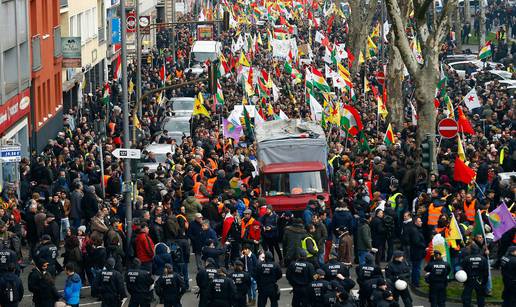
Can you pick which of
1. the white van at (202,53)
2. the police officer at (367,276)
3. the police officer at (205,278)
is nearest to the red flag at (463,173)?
the police officer at (367,276)

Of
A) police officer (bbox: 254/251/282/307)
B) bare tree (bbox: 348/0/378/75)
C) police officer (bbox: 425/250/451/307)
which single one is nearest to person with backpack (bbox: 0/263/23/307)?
police officer (bbox: 254/251/282/307)

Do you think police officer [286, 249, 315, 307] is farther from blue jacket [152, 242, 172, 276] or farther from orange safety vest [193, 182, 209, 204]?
orange safety vest [193, 182, 209, 204]

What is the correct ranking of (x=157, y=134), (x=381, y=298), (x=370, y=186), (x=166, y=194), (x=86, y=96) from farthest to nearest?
(x=86, y=96)
(x=157, y=134)
(x=370, y=186)
(x=166, y=194)
(x=381, y=298)

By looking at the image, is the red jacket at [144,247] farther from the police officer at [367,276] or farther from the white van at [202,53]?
the white van at [202,53]

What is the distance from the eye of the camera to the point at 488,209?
30328 millimetres

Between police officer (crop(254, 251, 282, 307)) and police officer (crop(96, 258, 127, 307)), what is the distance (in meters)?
2.37

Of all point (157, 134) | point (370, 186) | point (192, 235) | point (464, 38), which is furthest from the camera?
point (464, 38)

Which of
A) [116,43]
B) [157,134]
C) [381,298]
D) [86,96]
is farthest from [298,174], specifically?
[116,43]

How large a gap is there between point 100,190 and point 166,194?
13.1 ft

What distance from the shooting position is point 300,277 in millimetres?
25391

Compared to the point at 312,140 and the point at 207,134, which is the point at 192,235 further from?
the point at 207,134

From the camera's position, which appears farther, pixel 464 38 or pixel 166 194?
pixel 464 38

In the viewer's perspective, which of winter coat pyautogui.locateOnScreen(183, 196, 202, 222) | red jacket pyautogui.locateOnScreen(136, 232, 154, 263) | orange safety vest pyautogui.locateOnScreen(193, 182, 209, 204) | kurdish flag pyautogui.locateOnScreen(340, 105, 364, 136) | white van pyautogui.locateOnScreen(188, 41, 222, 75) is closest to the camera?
red jacket pyautogui.locateOnScreen(136, 232, 154, 263)

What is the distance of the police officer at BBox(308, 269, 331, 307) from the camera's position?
80.0ft
